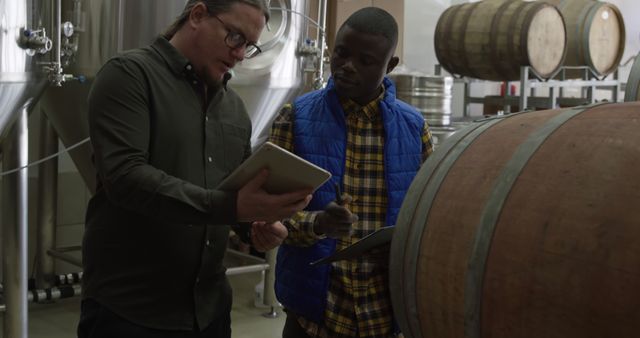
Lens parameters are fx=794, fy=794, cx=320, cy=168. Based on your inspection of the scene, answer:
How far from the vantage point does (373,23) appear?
6.30 feet

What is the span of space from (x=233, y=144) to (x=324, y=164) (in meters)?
0.22

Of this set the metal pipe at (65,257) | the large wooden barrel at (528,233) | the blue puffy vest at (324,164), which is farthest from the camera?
the metal pipe at (65,257)

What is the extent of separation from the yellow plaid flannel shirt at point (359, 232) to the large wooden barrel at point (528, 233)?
0.51 m

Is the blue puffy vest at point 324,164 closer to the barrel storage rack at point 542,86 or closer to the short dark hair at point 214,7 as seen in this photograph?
the short dark hair at point 214,7

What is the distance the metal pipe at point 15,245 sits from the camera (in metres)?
3.29

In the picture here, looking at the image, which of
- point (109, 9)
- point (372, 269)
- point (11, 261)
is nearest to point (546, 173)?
point (372, 269)

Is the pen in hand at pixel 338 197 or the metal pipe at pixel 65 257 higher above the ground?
the pen in hand at pixel 338 197

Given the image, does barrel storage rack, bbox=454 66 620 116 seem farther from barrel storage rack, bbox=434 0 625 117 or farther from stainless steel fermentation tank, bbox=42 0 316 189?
stainless steel fermentation tank, bbox=42 0 316 189

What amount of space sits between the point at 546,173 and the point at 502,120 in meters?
0.26

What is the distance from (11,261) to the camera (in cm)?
335

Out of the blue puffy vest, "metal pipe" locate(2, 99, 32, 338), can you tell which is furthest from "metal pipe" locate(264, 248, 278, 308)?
the blue puffy vest

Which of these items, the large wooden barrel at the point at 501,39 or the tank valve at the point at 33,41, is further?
the large wooden barrel at the point at 501,39

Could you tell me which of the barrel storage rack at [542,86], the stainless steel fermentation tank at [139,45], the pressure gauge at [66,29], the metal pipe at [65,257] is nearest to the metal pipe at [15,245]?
the stainless steel fermentation tank at [139,45]

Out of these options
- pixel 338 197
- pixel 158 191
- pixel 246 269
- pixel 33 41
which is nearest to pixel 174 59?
pixel 158 191
